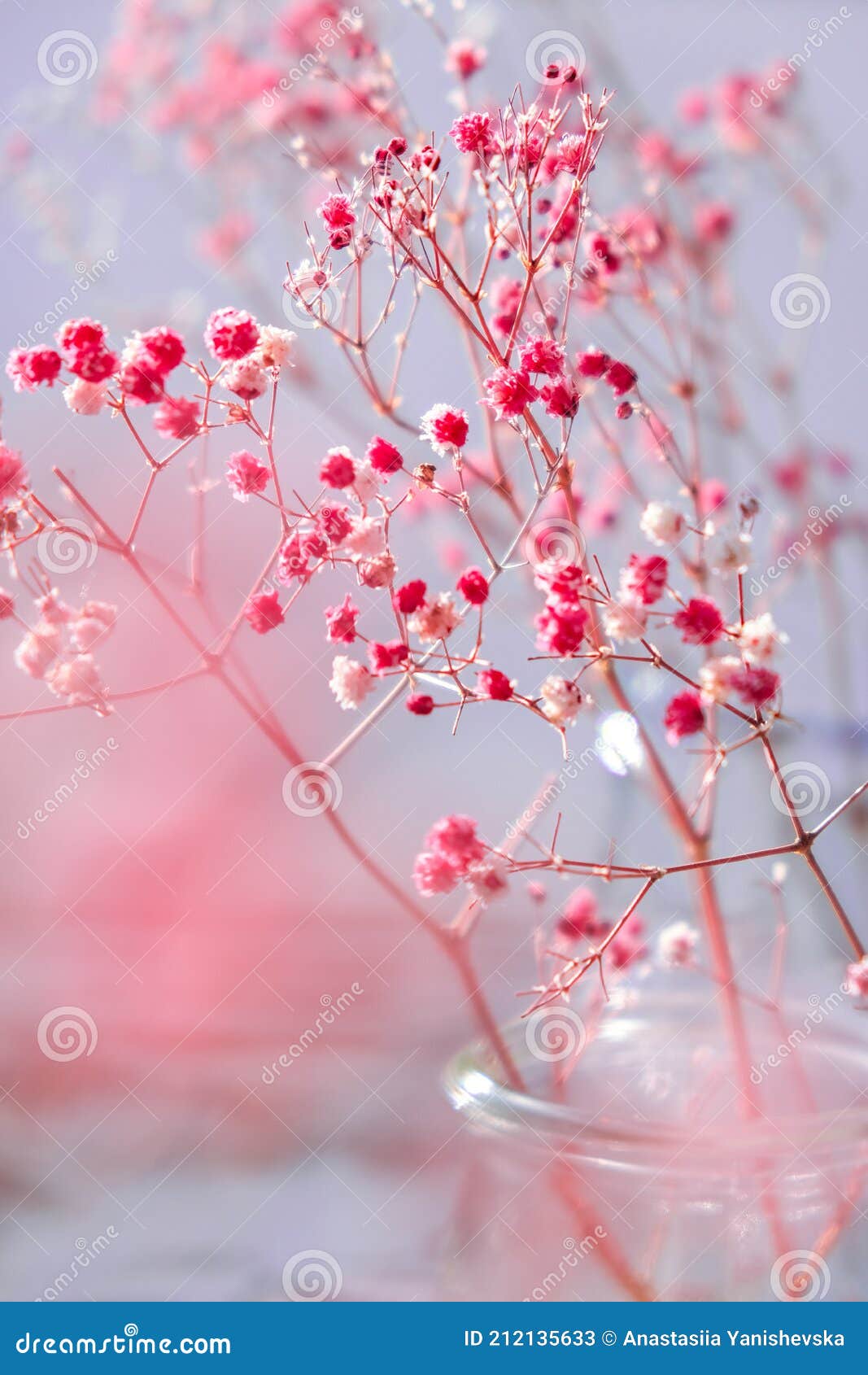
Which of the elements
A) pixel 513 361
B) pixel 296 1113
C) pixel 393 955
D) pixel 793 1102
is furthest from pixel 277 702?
pixel 793 1102

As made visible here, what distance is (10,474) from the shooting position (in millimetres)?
411

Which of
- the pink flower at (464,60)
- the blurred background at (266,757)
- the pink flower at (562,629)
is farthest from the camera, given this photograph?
the blurred background at (266,757)

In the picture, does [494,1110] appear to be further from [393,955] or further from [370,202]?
[393,955]

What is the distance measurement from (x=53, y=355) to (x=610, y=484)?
1.23ft

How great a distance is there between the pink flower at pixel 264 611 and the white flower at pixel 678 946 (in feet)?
0.84

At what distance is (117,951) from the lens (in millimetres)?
990

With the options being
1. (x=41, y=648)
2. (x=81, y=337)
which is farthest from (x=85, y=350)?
(x=41, y=648)

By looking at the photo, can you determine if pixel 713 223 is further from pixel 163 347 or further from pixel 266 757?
pixel 266 757

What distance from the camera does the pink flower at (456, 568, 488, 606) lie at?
400mm

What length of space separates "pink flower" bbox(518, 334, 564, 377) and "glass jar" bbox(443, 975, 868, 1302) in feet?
0.83

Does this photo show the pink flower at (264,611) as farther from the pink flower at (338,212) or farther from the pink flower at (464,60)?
the pink flower at (464,60)

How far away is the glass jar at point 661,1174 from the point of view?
39cm

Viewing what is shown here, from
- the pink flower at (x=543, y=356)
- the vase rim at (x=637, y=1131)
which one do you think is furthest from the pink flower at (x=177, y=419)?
the vase rim at (x=637, y=1131)

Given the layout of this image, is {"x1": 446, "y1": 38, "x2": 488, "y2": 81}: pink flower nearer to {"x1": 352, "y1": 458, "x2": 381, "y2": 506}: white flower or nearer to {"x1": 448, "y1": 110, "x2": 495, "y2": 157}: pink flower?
{"x1": 448, "y1": 110, "x2": 495, "y2": 157}: pink flower
